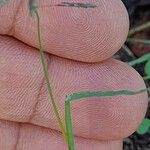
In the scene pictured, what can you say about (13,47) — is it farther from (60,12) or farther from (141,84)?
(141,84)

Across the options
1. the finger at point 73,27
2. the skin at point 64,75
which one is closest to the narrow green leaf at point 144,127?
the skin at point 64,75

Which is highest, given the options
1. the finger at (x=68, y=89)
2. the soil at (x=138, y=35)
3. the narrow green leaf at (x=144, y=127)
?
the finger at (x=68, y=89)

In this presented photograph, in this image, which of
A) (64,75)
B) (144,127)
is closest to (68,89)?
(64,75)

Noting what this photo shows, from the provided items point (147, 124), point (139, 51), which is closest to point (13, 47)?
point (147, 124)

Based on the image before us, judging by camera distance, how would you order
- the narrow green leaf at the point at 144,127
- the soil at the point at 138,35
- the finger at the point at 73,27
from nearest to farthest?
the finger at the point at 73,27
the narrow green leaf at the point at 144,127
the soil at the point at 138,35

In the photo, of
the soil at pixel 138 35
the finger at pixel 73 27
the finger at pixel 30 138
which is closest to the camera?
the finger at pixel 73 27

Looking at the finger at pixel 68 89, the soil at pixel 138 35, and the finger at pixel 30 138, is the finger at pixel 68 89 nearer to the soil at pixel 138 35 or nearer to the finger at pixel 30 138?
the finger at pixel 30 138

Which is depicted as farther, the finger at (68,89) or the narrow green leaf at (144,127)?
the narrow green leaf at (144,127)
